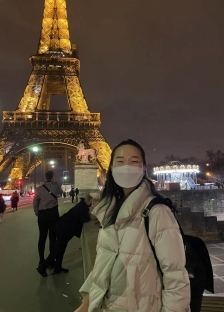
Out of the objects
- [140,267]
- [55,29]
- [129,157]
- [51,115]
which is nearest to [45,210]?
[129,157]

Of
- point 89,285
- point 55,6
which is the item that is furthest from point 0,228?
point 55,6

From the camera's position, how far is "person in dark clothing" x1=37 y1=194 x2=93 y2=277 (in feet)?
15.1

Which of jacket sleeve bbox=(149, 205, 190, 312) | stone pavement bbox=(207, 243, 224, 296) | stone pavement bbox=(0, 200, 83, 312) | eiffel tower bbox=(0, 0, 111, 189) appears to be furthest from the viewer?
eiffel tower bbox=(0, 0, 111, 189)

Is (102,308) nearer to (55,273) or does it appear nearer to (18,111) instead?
(55,273)

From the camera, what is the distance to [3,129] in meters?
34.3

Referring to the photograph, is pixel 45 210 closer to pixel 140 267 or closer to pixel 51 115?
pixel 140 267

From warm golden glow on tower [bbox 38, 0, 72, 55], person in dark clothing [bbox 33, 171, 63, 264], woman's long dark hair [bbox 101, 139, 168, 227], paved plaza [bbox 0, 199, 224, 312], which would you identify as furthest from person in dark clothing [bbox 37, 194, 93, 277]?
warm golden glow on tower [bbox 38, 0, 72, 55]

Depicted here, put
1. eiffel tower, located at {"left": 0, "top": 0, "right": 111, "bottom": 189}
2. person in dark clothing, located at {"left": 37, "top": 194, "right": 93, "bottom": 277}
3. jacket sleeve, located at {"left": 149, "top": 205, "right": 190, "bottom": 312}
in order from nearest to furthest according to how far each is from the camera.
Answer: jacket sleeve, located at {"left": 149, "top": 205, "right": 190, "bottom": 312} → person in dark clothing, located at {"left": 37, "top": 194, "right": 93, "bottom": 277} → eiffel tower, located at {"left": 0, "top": 0, "right": 111, "bottom": 189}

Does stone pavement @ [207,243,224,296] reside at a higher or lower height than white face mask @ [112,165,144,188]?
lower

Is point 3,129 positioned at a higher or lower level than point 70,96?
lower

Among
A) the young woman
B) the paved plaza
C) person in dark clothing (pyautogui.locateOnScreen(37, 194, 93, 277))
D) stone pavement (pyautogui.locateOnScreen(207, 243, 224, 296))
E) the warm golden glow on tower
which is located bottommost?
stone pavement (pyautogui.locateOnScreen(207, 243, 224, 296))

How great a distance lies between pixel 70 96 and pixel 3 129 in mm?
9327

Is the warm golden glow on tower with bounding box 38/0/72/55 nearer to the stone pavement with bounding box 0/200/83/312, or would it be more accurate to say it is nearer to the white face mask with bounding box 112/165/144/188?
the stone pavement with bounding box 0/200/83/312

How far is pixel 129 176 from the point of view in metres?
1.82
